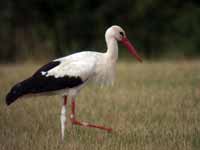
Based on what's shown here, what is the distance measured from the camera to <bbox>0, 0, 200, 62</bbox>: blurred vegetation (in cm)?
2491

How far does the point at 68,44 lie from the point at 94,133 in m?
18.9

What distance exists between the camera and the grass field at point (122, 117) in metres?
7.30

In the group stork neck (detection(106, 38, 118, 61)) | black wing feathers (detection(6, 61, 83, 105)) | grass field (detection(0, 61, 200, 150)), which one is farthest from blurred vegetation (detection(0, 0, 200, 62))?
black wing feathers (detection(6, 61, 83, 105))

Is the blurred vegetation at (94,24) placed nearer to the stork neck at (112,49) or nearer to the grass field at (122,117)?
the grass field at (122,117)

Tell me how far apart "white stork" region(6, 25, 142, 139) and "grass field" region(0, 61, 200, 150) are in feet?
1.37

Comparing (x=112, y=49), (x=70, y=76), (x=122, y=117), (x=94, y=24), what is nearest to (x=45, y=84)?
(x=70, y=76)

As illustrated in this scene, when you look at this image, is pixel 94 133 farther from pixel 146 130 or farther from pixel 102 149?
pixel 102 149

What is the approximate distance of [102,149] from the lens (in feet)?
22.6

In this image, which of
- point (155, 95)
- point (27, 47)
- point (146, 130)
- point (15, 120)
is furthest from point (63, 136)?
point (27, 47)

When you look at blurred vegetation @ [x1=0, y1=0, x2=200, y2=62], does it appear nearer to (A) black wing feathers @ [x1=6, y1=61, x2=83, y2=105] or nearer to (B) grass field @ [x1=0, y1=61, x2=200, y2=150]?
(B) grass field @ [x1=0, y1=61, x2=200, y2=150]

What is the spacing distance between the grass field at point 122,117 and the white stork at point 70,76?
0.42 m

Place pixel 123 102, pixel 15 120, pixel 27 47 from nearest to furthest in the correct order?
pixel 15 120, pixel 123 102, pixel 27 47

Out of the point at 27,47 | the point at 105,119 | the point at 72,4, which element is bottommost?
the point at 105,119

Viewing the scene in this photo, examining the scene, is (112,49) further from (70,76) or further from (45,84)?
(45,84)
